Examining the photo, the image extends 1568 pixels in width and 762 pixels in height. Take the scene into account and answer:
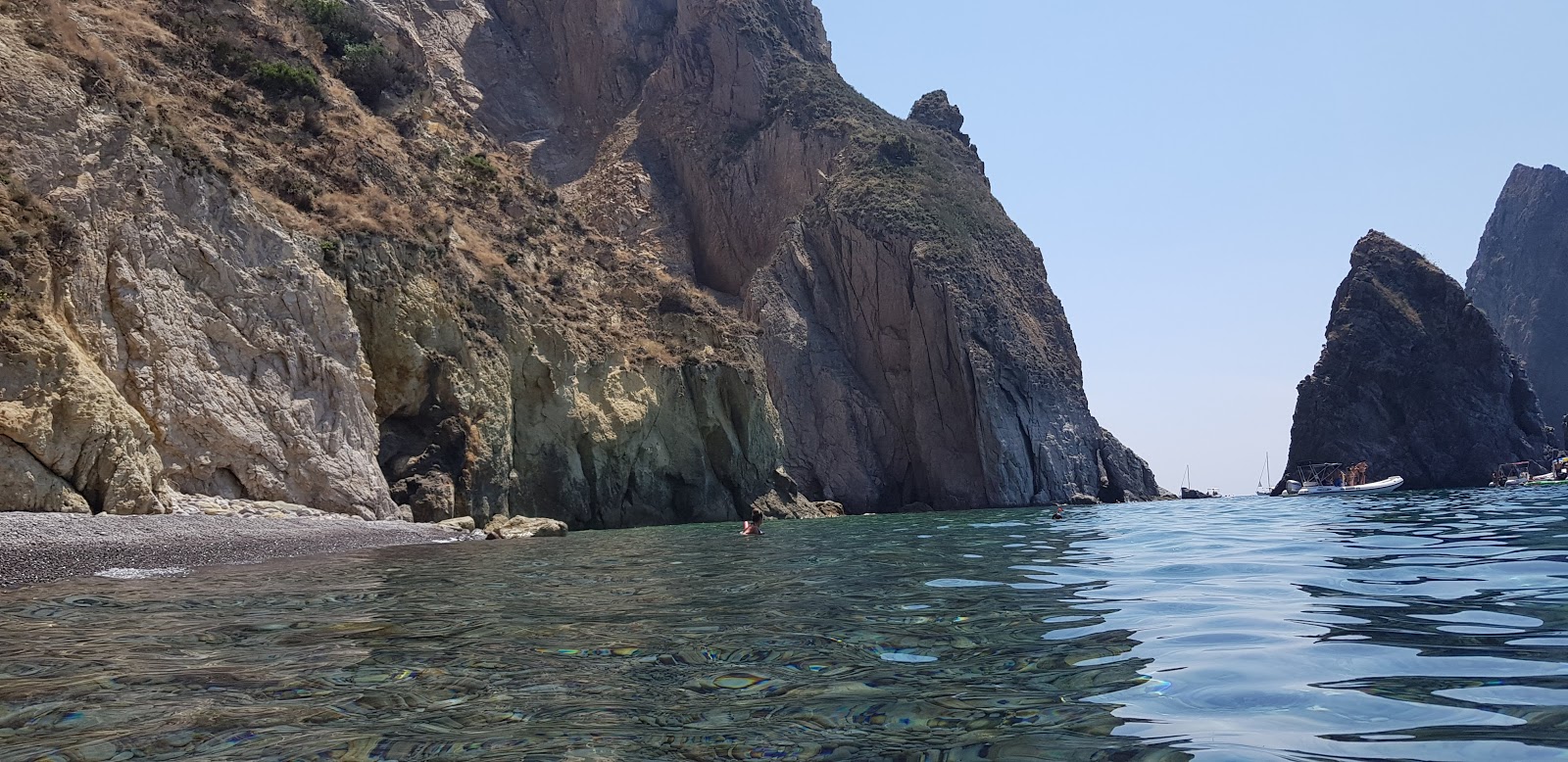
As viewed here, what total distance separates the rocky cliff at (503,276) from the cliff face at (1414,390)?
20.9 m

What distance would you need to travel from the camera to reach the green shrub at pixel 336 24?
164 feet

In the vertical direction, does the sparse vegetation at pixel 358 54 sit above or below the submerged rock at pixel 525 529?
above

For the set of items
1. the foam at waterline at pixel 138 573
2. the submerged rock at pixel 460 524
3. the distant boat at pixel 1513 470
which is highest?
the distant boat at pixel 1513 470

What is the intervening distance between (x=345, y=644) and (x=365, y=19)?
55.7 m

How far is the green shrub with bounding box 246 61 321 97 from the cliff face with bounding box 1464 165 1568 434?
14791 centimetres

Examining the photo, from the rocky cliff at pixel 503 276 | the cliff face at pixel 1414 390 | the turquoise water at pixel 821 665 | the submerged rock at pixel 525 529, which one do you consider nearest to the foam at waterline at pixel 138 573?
the turquoise water at pixel 821 665

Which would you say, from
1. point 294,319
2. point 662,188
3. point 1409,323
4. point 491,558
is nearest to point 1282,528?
point 491,558

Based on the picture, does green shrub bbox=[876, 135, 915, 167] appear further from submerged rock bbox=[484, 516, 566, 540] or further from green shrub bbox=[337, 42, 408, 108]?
submerged rock bbox=[484, 516, 566, 540]

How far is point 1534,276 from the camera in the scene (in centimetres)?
14512

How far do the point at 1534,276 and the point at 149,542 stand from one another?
17249 cm

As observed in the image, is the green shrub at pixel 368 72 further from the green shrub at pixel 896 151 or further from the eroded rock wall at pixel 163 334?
the green shrub at pixel 896 151

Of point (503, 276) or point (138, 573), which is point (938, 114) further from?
point (138, 573)

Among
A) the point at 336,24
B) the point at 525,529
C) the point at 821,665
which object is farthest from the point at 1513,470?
the point at 821,665

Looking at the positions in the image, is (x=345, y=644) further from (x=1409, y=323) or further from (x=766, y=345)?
(x=1409, y=323)
